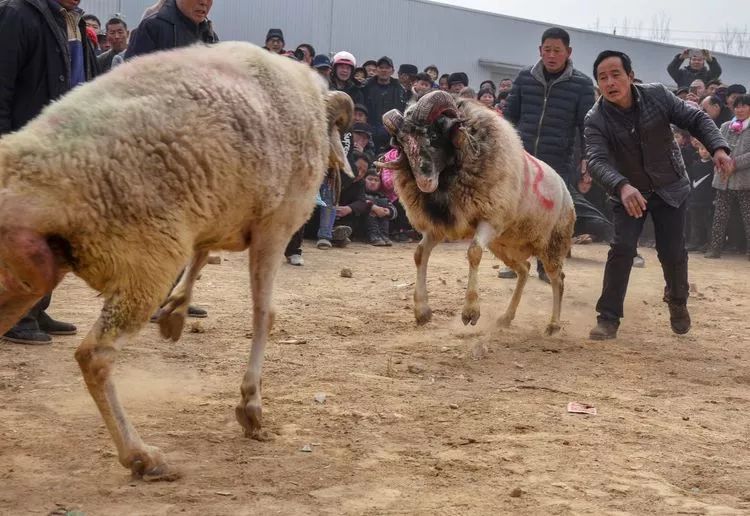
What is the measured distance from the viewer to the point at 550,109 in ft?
29.8

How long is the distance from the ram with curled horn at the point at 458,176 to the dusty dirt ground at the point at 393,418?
2.50ft

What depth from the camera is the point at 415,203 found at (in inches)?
269

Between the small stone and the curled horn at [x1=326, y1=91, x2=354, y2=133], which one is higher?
the curled horn at [x1=326, y1=91, x2=354, y2=133]

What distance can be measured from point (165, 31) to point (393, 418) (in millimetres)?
2981

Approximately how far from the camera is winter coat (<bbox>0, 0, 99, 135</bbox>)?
5.23m

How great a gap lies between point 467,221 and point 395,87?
7.00 metres

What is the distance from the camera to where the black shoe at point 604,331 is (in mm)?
7156

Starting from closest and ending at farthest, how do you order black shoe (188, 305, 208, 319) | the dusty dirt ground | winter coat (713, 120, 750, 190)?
the dusty dirt ground, black shoe (188, 305, 208, 319), winter coat (713, 120, 750, 190)

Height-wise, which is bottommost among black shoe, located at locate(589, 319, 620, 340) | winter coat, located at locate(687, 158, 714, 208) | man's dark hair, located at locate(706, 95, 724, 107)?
black shoe, located at locate(589, 319, 620, 340)

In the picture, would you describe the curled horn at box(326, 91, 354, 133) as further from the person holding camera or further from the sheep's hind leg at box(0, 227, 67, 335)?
the person holding camera

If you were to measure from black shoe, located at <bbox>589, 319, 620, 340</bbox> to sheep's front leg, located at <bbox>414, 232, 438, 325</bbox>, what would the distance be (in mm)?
1499

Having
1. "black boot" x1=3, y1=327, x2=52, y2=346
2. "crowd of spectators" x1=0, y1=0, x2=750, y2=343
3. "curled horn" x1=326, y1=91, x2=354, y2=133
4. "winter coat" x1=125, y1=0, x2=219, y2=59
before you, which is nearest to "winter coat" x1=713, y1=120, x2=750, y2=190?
"crowd of spectators" x1=0, y1=0, x2=750, y2=343

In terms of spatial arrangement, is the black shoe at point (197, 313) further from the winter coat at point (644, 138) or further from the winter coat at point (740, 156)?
the winter coat at point (740, 156)

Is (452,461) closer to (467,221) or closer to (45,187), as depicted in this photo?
(45,187)
